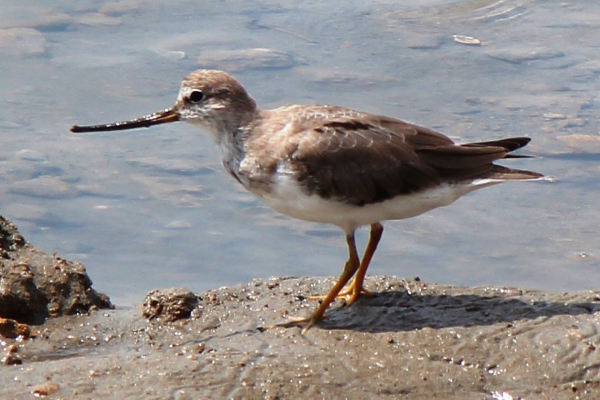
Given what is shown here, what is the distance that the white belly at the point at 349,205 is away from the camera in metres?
6.55

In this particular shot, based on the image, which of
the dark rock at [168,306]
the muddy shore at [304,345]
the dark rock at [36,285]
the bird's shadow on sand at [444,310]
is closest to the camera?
the muddy shore at [304,345]

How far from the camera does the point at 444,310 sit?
21.8 feet

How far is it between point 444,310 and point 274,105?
4970mm

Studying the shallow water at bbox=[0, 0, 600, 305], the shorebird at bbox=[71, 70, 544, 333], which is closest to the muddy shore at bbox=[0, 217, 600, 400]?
the shorebird at bbox=[71, 70, 544, 333]

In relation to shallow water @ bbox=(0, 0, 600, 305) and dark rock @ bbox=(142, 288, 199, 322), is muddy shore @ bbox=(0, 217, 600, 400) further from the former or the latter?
shallow water @ bbox=(0, 0, 600, 305)

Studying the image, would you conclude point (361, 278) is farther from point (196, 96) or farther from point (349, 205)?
point (196, 96)

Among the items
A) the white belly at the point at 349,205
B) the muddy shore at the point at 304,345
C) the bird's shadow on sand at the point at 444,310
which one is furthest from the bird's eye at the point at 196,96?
the bird's shadow on sand at the point at 444,310

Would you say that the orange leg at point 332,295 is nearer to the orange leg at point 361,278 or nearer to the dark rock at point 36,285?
the orange leg at point 361,278

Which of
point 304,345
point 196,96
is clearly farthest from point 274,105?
point 304,345

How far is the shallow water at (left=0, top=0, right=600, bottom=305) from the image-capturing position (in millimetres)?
9055

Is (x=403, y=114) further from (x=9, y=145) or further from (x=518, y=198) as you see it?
(x=9, y=145)

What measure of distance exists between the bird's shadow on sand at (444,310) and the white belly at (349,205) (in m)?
0.60

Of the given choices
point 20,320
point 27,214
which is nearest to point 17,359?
point 20,320

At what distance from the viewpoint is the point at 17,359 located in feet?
19.4
